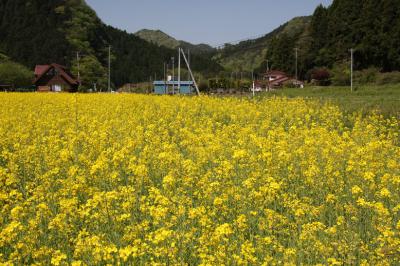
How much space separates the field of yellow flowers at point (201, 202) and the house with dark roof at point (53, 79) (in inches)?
2263

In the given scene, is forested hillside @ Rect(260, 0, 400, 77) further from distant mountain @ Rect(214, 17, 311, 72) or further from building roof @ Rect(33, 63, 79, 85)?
distant mountain @ Rect(214, 17, 311, 72)

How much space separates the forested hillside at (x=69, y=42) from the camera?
79188 mm

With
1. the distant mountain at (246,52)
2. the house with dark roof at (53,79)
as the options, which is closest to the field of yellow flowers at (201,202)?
the house with dark roof at (53,79)

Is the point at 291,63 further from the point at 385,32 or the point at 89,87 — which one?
the point at 89,87

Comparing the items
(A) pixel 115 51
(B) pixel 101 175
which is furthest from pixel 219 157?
(A) pixel 115 51

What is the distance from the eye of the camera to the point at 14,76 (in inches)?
2282

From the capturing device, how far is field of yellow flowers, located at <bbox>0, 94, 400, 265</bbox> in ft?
11.9

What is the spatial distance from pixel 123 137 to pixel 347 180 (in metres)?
4.64

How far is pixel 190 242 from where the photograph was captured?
3943 mm

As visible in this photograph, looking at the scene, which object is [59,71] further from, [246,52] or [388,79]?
[246,52]

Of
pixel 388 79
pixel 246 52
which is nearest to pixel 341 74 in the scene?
pixel 388 79

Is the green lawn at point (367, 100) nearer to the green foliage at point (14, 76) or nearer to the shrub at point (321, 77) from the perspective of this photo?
the shrub at point (321, 77)

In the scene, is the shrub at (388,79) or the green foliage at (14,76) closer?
the shrub at (388,79)

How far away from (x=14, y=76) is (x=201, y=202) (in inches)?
2266
